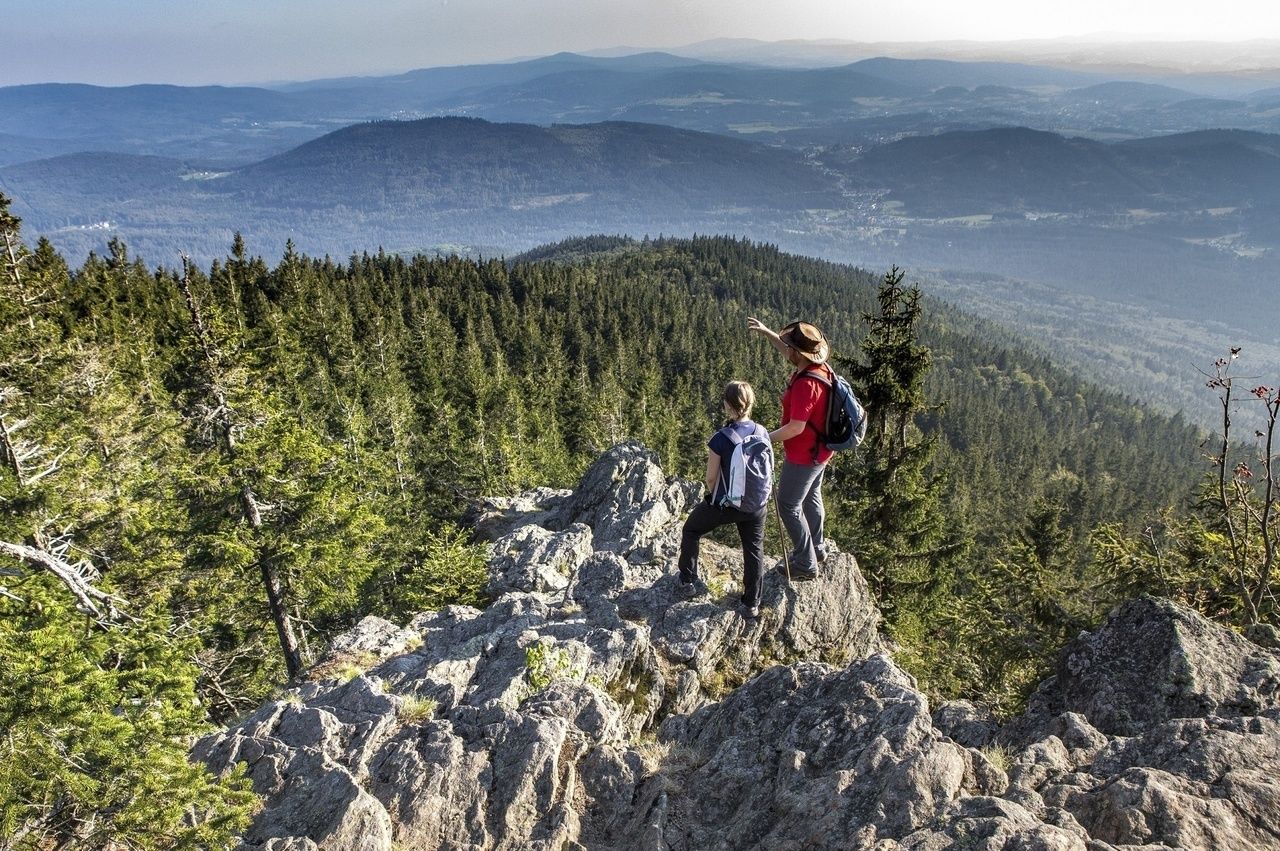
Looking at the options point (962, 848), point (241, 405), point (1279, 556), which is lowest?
point (1279, 556)

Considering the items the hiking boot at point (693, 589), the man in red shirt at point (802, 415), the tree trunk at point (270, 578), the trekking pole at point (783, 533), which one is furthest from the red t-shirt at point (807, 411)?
the tree trunk at point (270, 578)

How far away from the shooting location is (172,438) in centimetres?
2369

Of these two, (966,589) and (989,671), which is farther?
(966,589)

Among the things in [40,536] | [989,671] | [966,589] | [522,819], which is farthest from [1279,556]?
[966,589]

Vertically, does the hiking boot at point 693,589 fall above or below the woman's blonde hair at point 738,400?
below

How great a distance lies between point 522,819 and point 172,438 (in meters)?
23.9

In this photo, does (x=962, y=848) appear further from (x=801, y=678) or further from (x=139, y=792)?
(x=139, y=792)

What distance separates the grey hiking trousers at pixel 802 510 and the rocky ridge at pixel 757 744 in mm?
614

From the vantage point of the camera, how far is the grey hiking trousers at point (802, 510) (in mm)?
9195

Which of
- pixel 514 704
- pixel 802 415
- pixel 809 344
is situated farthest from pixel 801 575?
pixel 514 704

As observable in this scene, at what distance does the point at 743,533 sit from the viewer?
9352mm

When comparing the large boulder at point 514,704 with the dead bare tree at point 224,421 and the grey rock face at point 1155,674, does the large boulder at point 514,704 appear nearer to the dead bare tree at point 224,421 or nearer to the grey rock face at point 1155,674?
the grey rock face at point 1155,674

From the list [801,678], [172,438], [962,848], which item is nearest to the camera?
[962,848]

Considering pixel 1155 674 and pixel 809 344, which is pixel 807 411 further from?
pixel 1155 674
